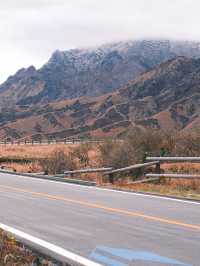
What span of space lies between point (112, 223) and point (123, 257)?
3.24 meters

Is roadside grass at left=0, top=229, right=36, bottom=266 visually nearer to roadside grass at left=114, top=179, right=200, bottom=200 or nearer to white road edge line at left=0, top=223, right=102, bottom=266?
white road edge line at left=0, top=223, right=102, bottom=266

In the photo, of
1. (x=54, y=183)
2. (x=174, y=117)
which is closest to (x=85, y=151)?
(x=54, y=183)

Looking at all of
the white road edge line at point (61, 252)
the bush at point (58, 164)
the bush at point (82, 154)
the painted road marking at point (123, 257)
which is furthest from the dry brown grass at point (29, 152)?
the painted road marking at point (123, 257)

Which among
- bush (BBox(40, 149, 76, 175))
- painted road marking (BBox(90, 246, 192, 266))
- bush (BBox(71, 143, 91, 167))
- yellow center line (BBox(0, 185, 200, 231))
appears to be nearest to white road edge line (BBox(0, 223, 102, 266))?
painted road marking (BBox(90, 246, 192, 266))

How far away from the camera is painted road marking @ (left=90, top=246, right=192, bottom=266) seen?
7781 mm

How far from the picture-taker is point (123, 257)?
26.8 feet

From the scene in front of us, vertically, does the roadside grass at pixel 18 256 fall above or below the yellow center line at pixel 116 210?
above

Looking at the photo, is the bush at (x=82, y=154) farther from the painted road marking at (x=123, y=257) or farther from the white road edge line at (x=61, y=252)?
the painted road marking at (x=123, y=257)

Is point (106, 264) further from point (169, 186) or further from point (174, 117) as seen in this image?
point (174, 117)

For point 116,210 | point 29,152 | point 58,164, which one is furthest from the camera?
point 29,152

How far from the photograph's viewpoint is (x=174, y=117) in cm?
18762

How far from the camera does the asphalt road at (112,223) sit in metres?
8.39

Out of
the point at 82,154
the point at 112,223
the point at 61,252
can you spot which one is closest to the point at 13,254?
the point at 61,252

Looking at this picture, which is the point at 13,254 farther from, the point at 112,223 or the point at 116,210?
the point at 116,210
